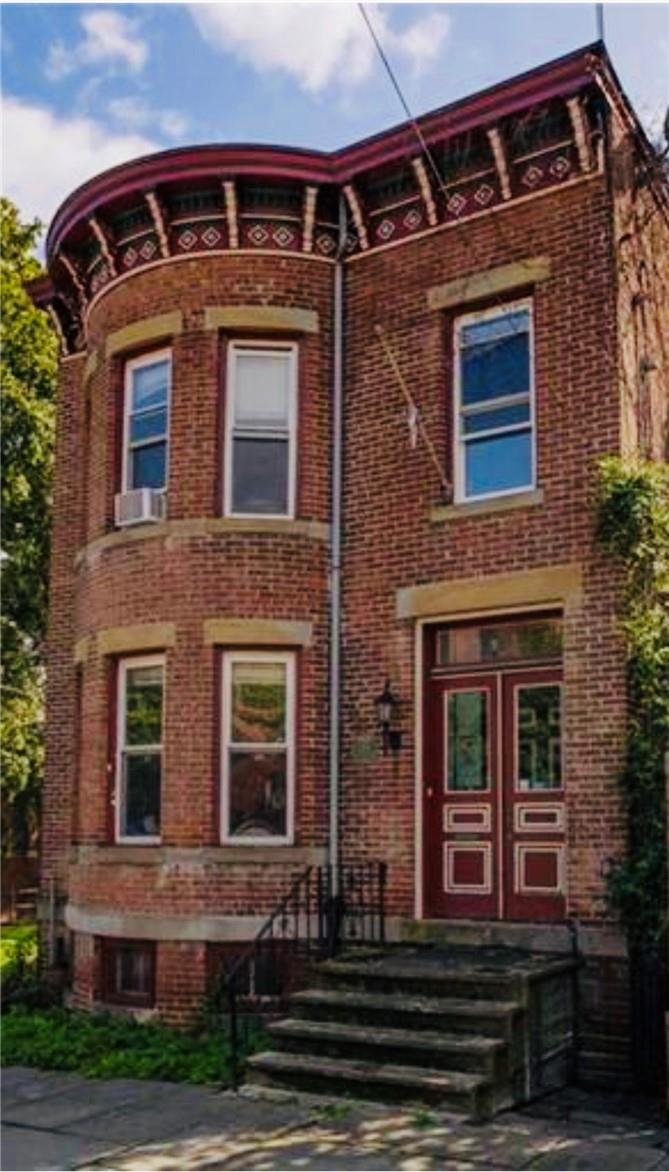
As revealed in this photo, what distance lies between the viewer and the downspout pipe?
36.7 ft

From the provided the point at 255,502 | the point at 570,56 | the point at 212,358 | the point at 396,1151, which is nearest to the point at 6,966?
the point at 255,502

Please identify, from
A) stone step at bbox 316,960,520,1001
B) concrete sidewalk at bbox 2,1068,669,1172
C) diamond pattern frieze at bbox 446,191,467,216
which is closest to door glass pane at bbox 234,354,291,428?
diamond pattern frieze at bbox 446,191,467,216

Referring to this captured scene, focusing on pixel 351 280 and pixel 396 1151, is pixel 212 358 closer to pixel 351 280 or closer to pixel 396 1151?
pixel 351 280

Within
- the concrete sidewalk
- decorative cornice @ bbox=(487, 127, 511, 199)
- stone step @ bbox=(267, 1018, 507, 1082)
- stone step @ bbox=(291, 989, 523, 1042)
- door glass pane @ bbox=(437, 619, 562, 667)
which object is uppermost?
decorative cornice @ bbox=(487, 127, 511, 199)

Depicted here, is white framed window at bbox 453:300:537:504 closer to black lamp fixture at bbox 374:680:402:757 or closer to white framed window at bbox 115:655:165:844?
black lamp fixture at bbox 374:680:402:757

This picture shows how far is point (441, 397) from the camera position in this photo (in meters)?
11.2

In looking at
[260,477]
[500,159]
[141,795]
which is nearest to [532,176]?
[500,159]

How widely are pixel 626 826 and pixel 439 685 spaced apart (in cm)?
228

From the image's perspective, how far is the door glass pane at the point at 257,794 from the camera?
11.2m

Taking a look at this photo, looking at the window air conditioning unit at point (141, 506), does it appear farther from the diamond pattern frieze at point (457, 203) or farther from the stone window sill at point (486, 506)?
the diamond pattern frieze at point (457, 203)

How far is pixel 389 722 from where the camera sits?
→ 10961 millimetres

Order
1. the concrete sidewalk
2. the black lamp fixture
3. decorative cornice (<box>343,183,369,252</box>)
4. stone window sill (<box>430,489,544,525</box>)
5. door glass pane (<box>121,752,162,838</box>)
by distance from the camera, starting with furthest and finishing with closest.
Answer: decorative cornice (<box>343,183,369,252</box>) < door glass pane (<box>121,752,162,838</box>) < the black lamp fixture < stone window sill (<box>430,489,544,525</box>) < the concrete sidewalk

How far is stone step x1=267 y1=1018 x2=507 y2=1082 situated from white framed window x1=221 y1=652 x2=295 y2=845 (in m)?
2.30

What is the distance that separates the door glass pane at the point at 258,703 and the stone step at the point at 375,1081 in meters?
3.14
